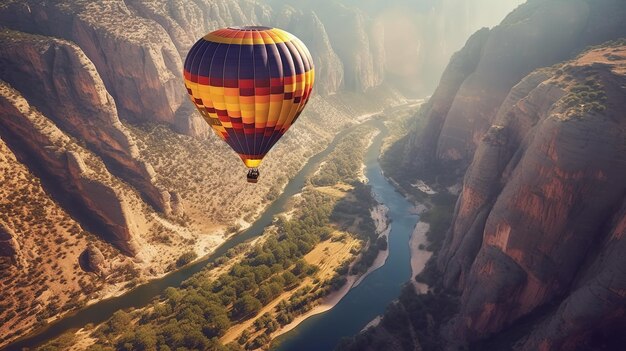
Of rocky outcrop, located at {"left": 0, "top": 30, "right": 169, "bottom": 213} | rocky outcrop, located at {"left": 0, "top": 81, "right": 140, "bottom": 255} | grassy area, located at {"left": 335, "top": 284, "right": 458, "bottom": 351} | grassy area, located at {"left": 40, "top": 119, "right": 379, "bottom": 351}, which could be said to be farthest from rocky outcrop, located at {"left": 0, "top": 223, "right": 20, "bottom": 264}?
grassy area, located at {"left": 335, "top": 284, "right": 458, "bottom": 351}

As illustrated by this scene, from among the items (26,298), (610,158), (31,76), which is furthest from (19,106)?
(610,158)

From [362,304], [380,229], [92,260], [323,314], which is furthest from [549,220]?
[92,260]

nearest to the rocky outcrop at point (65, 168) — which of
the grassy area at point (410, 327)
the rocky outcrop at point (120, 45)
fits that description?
the rocky outcrop at point (120, 45)

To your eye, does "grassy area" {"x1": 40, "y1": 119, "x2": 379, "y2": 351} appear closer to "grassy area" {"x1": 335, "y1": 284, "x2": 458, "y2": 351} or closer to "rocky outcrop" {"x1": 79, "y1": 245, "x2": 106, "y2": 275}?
"rocky outcrop" {"x1": 79, "y1": 245, "x2": 106, "y2": 275}

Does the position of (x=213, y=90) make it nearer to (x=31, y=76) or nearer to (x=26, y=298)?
(x=26, y=298)

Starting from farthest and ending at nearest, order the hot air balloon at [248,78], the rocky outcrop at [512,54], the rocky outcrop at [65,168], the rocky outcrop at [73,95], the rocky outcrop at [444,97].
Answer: the rocky outcrop at [444,97] < the rocky outcrop at [512,54] < the rocky outcrop at [73,95] < the rocky outcrop at [65,168] < the hot air balloon at [248,78]

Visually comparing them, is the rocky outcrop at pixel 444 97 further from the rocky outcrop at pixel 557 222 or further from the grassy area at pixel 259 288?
the rocky outcrop at pixel 557 222

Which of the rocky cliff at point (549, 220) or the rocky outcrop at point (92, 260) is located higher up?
the rocky cliff at point (549, 220)
